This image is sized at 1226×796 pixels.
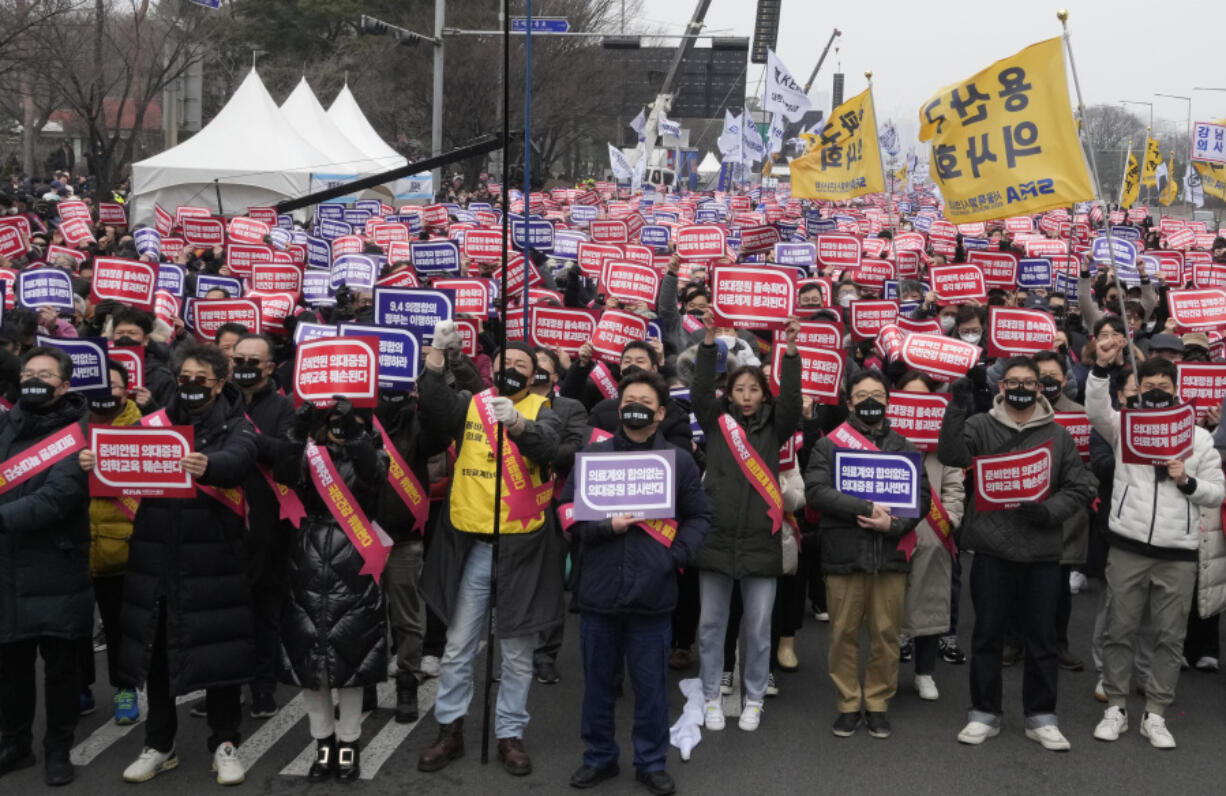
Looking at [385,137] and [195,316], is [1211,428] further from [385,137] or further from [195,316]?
[385,137]

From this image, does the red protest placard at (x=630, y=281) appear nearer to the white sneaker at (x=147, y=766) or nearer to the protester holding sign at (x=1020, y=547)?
the protester holding sign at (x=1020, y=547)

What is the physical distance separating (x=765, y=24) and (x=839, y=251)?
138ft

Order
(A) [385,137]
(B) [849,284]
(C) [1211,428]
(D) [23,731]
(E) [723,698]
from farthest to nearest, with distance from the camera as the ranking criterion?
(A) [385,137] < (B) [849,284] < (C) [1211,428] < (E) [723,698] < (D) [23,731]

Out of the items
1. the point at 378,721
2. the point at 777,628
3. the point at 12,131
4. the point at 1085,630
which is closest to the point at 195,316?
the point at 378,721

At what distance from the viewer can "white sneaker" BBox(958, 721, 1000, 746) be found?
621 centimetres

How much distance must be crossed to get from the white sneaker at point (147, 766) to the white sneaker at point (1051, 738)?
13.2 feet

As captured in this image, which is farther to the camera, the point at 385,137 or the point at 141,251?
the point at 385,137

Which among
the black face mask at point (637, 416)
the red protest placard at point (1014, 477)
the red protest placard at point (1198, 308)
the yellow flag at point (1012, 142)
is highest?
the yellow flag at point (1012, 142)

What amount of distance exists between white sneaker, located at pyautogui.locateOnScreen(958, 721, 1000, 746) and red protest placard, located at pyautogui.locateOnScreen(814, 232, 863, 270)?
870cm

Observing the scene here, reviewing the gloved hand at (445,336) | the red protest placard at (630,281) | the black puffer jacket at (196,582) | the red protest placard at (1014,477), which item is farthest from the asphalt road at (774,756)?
the red protest placard at (630,281)

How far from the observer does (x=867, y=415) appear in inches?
249

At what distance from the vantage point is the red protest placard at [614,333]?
851 centimetres

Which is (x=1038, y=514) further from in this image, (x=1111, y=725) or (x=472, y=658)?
(x=472, y=658)

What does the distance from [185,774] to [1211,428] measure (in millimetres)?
5791
